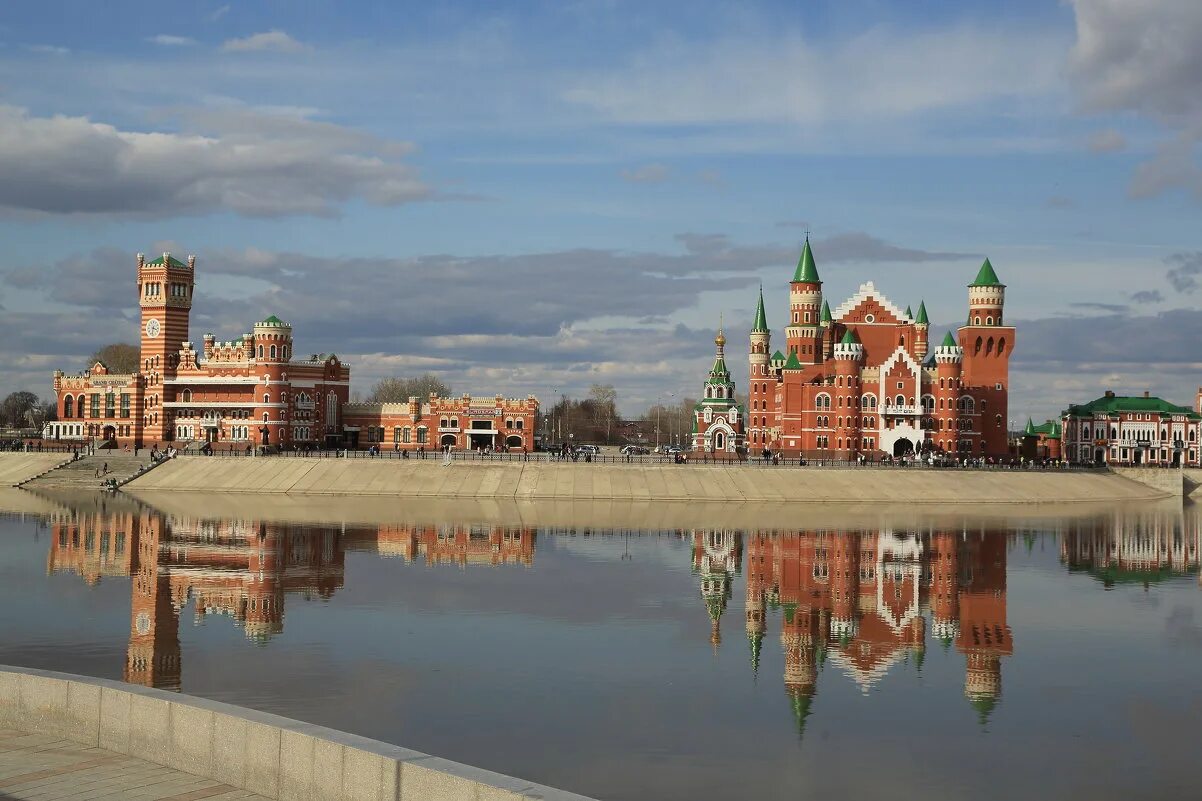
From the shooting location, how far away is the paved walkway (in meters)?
14.7

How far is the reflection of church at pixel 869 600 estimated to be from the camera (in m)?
31.4

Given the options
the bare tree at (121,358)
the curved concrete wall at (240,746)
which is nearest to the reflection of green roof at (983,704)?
the curved concrete wall at (240,746)

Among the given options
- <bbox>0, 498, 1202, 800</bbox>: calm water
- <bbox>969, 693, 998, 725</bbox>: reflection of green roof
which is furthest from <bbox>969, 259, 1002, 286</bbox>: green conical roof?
<bbox>969, 693, 998, 725</bbox>: reflection of green roof

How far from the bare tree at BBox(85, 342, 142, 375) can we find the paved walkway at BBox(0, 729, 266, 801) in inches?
6617

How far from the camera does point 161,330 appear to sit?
118 meters

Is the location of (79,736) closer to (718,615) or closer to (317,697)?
(317,697)

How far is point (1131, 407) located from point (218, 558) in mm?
118786

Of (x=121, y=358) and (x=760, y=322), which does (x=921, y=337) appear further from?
(x=121, y=358)

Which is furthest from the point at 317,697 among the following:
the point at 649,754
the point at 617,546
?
the point at 617,546

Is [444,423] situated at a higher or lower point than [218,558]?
higher

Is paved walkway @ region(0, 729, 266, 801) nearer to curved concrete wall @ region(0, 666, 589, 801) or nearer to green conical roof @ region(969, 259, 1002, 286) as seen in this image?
curved concrete wall @ region(0, 666, 589, 801)

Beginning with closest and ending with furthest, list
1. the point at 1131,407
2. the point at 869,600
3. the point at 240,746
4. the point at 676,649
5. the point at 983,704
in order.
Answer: the point at 240,746, the point at 983,704, the point at 676,649, the point at 869,600, the point at 1131,407

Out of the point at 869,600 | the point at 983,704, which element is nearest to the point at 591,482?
the point at 869,600

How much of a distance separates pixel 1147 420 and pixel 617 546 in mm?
102845
